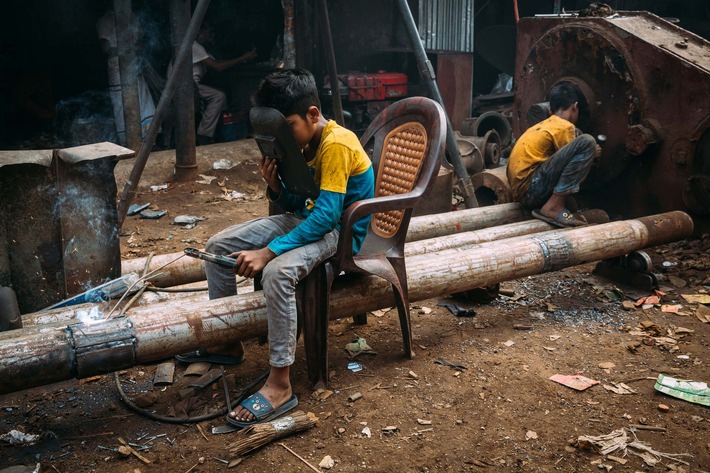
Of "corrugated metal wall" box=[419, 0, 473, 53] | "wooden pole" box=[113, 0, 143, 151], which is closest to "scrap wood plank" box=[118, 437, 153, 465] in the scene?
"wooden pole" box=[113, 0, 143, 151]

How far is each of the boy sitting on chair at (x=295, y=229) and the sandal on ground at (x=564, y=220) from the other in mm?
2809

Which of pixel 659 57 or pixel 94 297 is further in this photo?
pixel 659 57

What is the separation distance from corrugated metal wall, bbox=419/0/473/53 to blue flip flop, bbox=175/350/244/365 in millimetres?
7772

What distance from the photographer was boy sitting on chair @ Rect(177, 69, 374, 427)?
3.43 metres

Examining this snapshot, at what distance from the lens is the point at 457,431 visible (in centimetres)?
343

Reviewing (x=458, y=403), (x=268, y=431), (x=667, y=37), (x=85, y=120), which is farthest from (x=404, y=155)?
(x=85, y=120)

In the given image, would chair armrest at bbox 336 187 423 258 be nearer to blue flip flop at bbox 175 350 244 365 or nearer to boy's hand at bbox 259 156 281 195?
boy's hand at bbox 259 156 281 195

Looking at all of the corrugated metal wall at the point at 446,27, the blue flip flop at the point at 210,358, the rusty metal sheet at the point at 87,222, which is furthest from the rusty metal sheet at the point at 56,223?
the corrugated metal wall at the point at 446,27

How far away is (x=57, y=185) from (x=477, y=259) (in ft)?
8.90

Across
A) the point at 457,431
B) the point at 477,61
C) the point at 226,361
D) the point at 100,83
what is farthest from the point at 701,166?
the point at 100,83

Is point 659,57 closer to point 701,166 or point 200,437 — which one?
point 701,166

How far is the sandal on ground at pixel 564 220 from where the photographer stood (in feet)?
19.4

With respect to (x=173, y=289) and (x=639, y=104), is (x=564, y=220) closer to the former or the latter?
(x=639, y=104)

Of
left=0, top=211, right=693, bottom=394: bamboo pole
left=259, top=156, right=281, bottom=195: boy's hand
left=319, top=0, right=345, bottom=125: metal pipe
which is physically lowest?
left=0, top=211, right=693, bottom=394: bamboo pole
